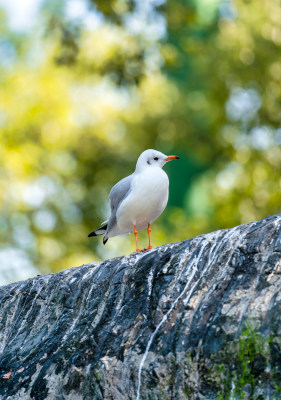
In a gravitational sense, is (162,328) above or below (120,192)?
below

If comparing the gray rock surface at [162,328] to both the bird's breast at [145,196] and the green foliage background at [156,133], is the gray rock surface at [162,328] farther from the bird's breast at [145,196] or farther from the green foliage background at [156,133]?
the green foliage background at [156,133]

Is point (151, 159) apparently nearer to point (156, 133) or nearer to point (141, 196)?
point (141, 196)

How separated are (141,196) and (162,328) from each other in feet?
4.93

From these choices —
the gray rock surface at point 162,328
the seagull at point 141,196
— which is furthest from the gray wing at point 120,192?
the gray rock surface at point 162,328

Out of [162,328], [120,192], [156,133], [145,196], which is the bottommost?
[162,328]

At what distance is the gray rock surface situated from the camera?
445 centimetres

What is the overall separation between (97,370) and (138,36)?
737 centimetres

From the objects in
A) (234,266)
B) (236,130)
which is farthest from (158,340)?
(236,130)

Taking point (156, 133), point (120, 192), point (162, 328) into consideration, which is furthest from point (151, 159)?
point (156, 133)

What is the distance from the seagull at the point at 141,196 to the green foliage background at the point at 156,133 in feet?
30.0

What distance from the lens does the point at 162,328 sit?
483 centimetres

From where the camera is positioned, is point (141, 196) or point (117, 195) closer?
point (141, 196)

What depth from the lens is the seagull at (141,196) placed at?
606 centimetres

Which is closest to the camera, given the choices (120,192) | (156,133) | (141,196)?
(141,196)
